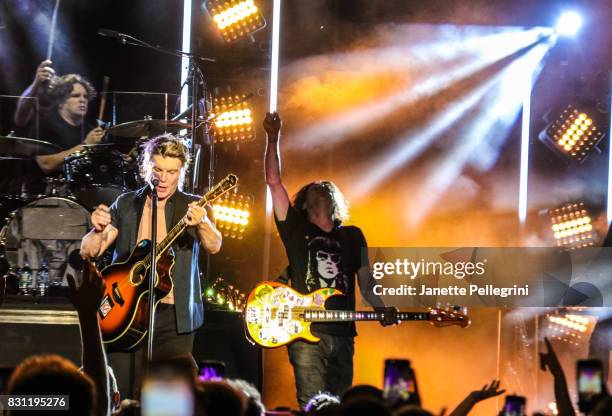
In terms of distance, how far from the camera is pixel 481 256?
7121mm

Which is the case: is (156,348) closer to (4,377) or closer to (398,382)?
(4,377)

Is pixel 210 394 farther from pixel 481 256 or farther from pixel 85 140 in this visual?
pixel 85 140

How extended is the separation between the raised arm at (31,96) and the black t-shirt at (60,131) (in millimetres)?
149

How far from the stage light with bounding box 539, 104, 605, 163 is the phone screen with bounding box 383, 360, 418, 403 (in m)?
4.97

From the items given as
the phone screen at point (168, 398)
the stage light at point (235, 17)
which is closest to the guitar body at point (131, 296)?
the phone screen at point (168, 398)

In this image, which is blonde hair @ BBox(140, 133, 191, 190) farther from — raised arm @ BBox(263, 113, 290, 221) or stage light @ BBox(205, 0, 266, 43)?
stage light @ BBox(205, 0, 266, 43)

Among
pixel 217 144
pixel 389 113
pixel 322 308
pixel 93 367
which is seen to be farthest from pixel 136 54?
pixel 93 367

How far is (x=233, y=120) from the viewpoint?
7.33 m

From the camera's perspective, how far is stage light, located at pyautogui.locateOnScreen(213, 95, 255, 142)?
730 cm

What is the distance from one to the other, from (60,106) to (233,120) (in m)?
1.73

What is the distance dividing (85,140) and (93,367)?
16.4 ft

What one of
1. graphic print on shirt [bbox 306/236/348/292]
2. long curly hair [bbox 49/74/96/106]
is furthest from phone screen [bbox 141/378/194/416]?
long curly hair [bbox 49/74/96/106]

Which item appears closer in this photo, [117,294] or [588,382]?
[588,382]

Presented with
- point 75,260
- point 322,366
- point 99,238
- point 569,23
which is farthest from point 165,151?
point 569,23
